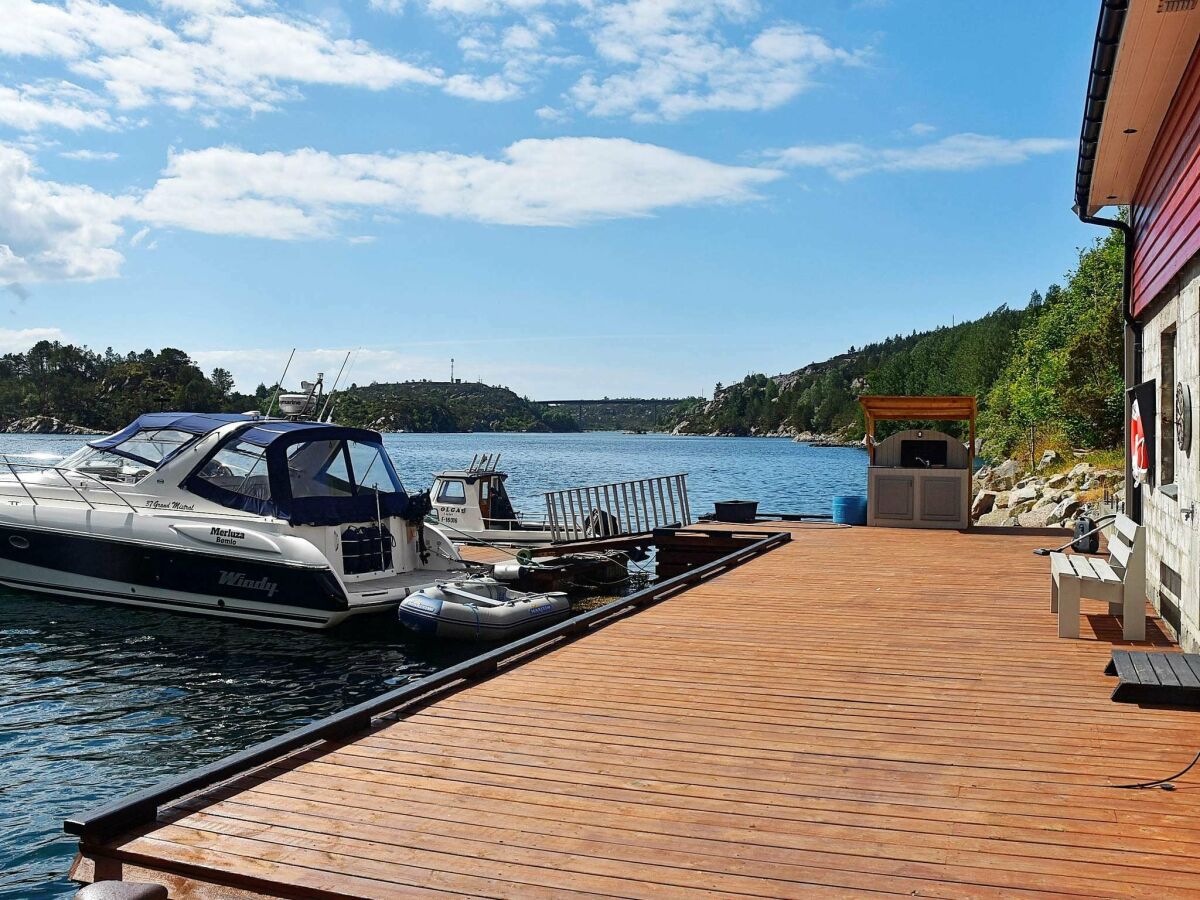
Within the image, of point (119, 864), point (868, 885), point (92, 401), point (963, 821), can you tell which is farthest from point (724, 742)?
point (92, 401)

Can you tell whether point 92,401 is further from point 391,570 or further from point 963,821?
point 963,821

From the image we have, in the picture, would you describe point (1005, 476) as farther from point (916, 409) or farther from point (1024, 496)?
point (916, 409)

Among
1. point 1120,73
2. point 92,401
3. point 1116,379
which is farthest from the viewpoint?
point 92,401

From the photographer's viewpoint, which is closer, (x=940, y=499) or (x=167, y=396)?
(x=940, y=499)

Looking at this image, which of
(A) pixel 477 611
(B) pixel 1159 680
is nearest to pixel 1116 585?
(B) pixel 1159 680

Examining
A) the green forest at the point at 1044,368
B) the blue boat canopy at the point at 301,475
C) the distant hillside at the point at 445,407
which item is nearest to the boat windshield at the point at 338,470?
the blue boat canopy at the point at 301,475

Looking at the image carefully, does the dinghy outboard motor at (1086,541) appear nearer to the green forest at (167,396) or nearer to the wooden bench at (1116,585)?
the wooden bench at (1116,585)

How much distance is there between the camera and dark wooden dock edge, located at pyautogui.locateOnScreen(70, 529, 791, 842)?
11.2 feet

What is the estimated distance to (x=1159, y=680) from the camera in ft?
16.1

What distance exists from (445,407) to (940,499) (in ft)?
400

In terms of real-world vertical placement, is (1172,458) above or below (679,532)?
above

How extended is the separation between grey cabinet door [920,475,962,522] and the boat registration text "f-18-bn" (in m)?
9.17

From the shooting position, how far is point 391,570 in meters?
12.2

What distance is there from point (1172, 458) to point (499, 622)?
6.69 m
